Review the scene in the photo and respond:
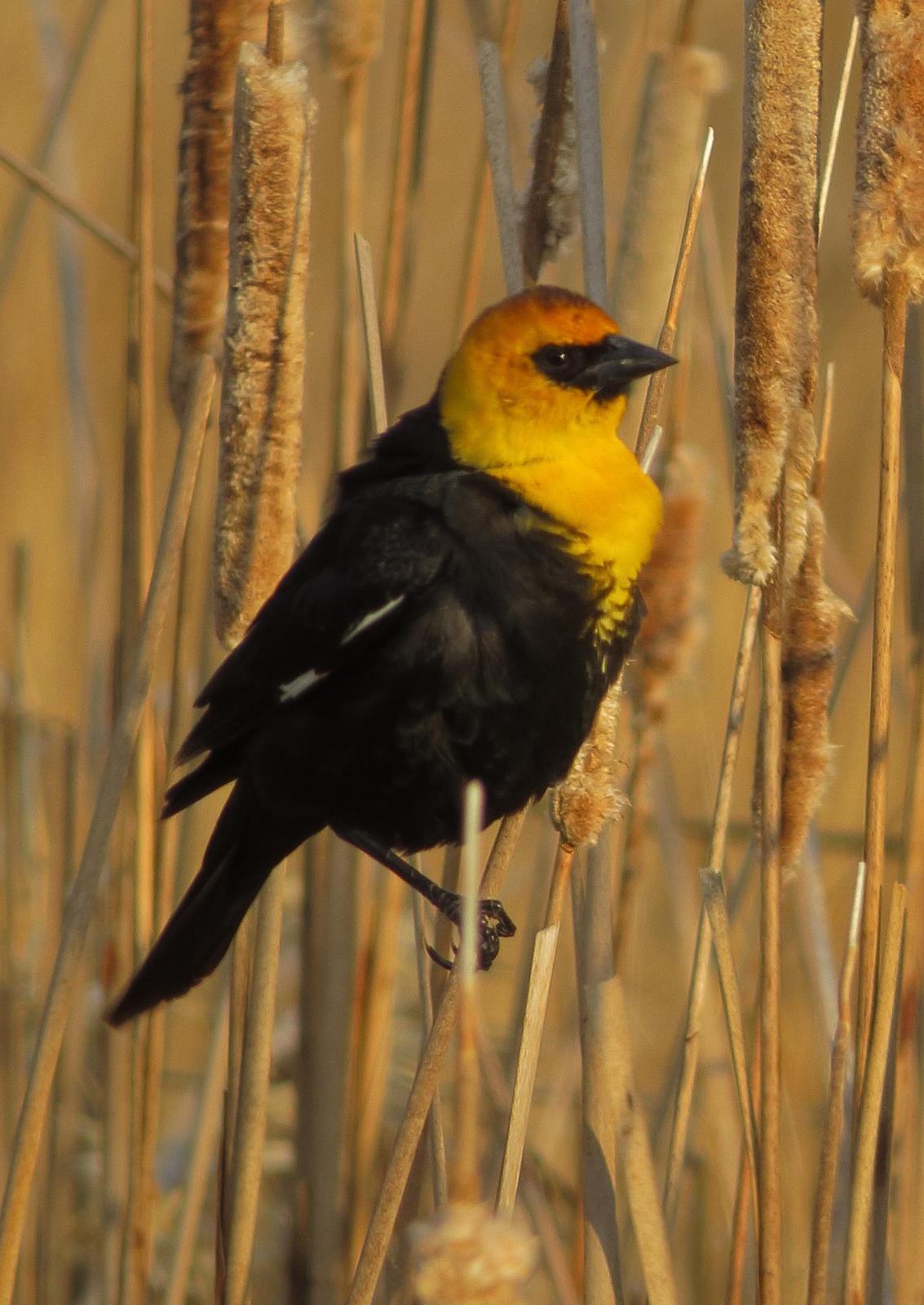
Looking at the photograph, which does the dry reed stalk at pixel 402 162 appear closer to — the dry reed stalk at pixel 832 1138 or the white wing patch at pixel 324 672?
the white wing patch at pixel 324 672

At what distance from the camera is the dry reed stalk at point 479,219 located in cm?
193

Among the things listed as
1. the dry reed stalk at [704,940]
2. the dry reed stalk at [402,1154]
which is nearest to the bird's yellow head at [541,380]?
the dry reed stalk at [704,940]

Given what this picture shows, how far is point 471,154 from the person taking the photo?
3668mm

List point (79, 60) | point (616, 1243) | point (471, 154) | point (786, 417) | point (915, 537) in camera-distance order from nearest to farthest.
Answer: point (786, 417)
point (616, 1243)
point (915, 537)
point (79, 60)
point (471, 154)

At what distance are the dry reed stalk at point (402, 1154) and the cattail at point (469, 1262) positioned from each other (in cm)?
41

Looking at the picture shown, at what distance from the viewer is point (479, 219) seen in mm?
1990

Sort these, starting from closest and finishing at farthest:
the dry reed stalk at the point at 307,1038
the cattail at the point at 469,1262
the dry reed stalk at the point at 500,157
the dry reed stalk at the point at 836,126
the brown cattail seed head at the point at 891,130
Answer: the cattail at the point at 469,1262 → the brown cattail seed head at the point at 891,130 → the dry reed stalk at the point at 836,126 → the dry reed stalk at the point at 500,157 → the dry reed stalk at the point at 307,1038

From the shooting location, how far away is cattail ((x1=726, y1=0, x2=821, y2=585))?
129cm

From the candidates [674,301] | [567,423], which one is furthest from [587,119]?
[567,423]

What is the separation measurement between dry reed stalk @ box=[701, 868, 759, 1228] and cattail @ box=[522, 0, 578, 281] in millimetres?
733

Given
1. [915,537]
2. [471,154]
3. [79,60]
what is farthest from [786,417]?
[471,154]

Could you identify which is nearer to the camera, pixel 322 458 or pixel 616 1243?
pixel 616 1243

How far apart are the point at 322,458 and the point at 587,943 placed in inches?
A: 75.2

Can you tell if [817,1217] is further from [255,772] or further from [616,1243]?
[255,772]
